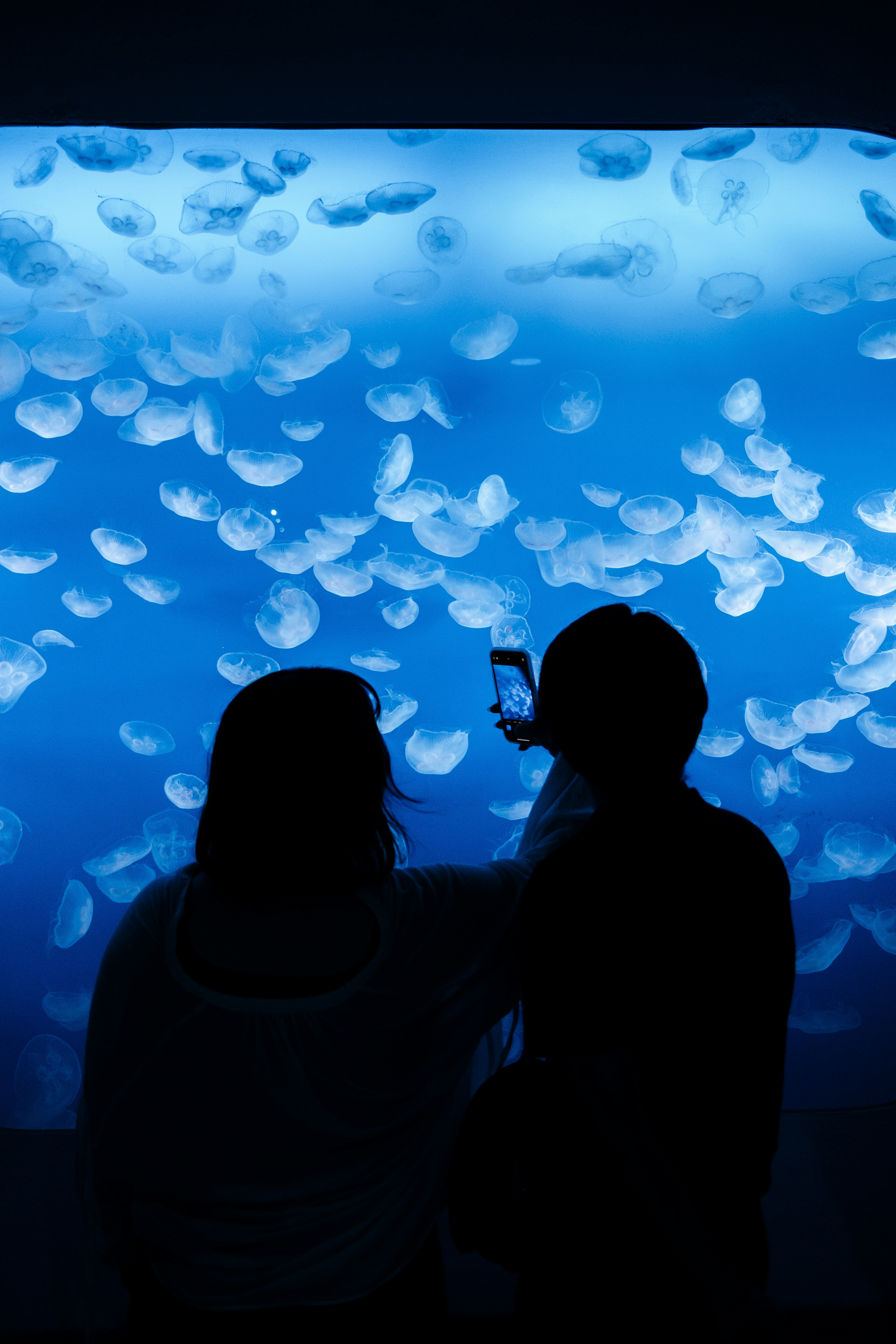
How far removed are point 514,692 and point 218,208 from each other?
1.61 m

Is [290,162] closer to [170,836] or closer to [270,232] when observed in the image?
[270,232]

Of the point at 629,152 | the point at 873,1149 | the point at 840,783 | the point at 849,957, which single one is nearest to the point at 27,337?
the point at 629,152

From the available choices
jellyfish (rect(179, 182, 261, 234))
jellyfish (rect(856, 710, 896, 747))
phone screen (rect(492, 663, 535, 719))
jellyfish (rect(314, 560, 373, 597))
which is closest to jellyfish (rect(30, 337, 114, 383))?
jellyfish (rect(179, 182, 261, 234))

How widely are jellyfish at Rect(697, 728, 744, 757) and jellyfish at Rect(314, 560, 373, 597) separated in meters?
1.10

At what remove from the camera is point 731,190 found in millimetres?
2395

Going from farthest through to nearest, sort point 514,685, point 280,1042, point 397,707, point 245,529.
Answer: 1. point 397,707
2. point 245,529
3. point 514,685
4. point 280,1042

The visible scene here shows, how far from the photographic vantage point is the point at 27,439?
2.39 metres

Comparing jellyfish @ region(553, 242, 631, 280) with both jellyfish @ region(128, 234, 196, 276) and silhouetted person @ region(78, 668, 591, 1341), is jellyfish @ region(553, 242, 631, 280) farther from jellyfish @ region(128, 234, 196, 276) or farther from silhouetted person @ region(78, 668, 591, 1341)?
silhouetted person @ region(78, 668, 591, 1341)

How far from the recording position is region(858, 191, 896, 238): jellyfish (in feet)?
7.98

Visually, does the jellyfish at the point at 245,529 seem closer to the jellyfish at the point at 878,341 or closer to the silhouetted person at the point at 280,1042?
the silhouetted person at the point at 280,1042

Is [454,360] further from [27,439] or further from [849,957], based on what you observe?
[849,957]

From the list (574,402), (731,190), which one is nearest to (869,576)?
(574,402)

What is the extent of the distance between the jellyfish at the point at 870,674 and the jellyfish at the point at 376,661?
1.30 metres

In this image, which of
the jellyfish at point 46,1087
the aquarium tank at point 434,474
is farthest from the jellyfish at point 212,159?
the jellyfish at point 46,1087
